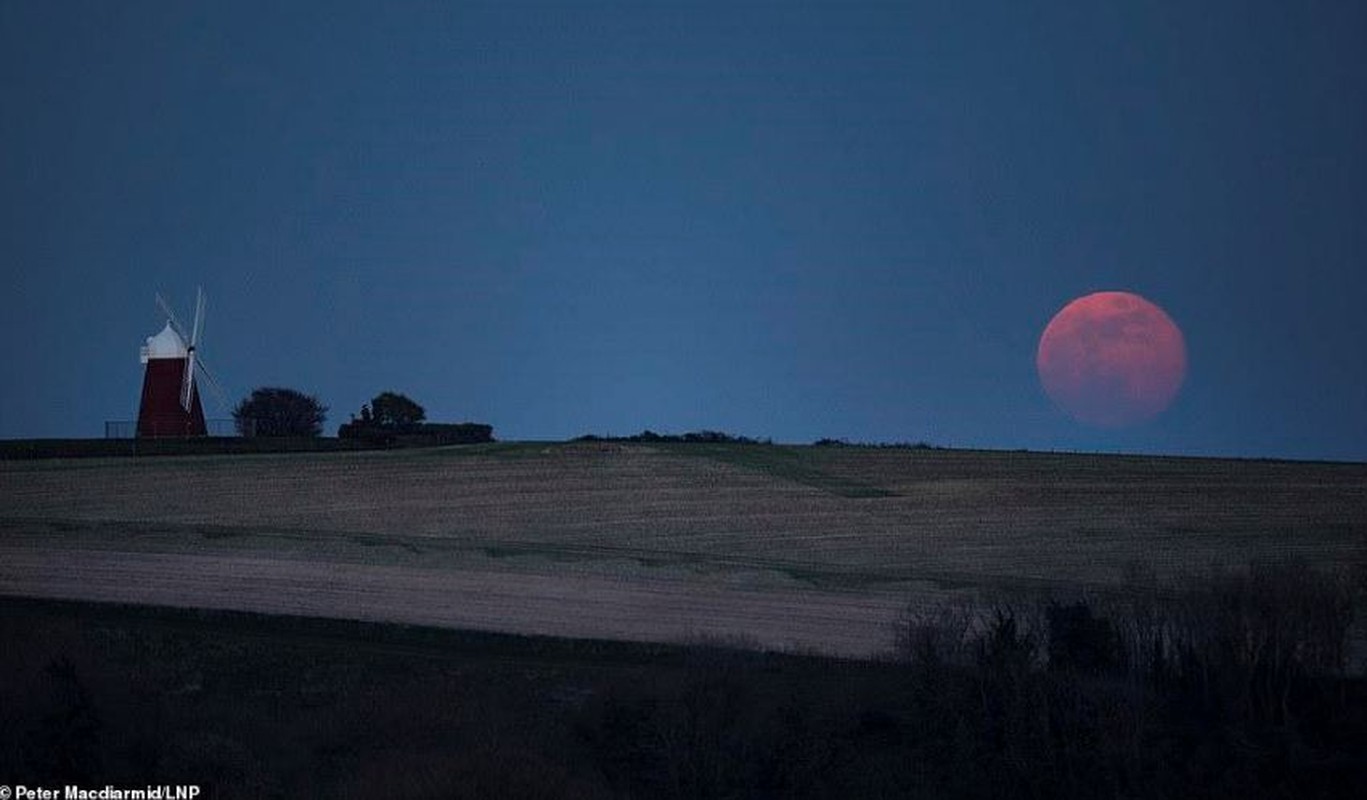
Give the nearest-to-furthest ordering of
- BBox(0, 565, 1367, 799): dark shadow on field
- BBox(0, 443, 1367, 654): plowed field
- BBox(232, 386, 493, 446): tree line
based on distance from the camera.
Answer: BBox(0, 565, 1367, 799): dark shadow on field → BBox(0, 443, 1367, 654): plowed field → BBox(232, 386, 493, 446): tree line

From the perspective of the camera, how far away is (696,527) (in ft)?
137

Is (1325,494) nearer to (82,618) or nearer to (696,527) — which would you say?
(696,527)

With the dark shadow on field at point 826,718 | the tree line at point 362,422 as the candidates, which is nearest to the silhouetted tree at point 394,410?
the tree line at point 362,422

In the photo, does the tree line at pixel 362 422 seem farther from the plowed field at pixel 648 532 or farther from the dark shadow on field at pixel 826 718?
the dark shadow on field at pixel 826 718

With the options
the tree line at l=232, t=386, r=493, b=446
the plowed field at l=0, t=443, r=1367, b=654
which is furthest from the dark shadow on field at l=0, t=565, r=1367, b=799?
the tree line at l=232, t=386, r=493, b=446

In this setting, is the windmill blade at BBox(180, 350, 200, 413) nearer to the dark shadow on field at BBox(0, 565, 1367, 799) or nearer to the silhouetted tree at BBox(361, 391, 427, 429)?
the silhouetted tree at BBox(361, 391, 427, 429)

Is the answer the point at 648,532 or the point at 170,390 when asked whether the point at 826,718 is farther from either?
the point at 170,390

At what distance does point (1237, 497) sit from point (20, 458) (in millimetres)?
48604

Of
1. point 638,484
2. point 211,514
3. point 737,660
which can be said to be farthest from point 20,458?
A: point 737,660

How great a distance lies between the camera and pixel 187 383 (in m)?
79.4

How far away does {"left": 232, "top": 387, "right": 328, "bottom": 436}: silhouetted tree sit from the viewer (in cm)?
9188

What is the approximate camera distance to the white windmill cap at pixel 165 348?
80062 millimetres

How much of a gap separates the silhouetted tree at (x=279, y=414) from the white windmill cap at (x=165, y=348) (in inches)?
371

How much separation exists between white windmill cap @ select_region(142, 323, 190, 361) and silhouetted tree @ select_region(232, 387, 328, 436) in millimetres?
9430
